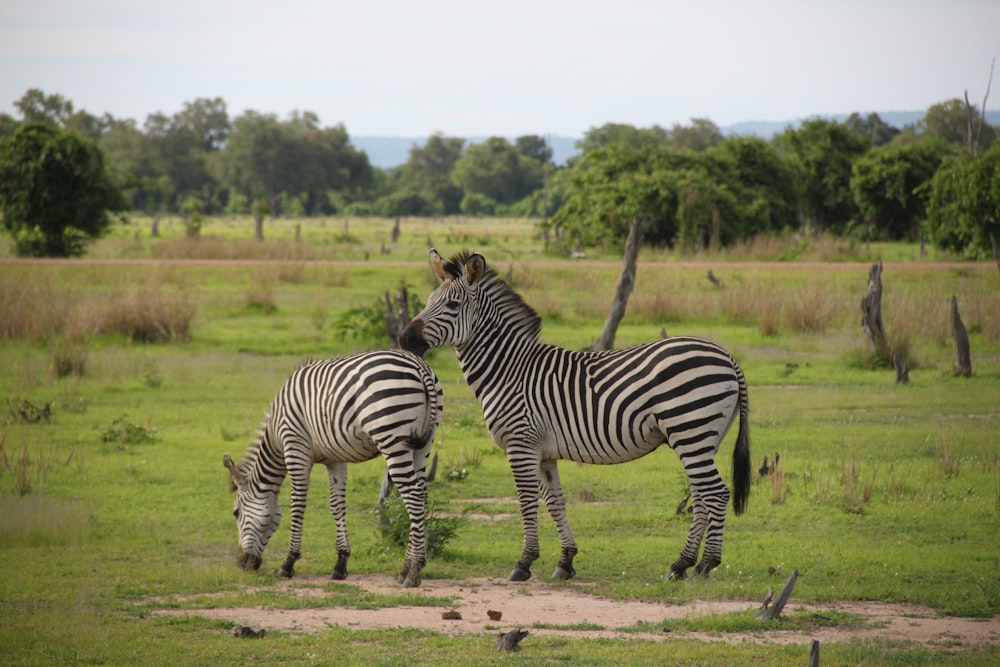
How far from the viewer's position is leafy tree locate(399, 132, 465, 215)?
8850cm

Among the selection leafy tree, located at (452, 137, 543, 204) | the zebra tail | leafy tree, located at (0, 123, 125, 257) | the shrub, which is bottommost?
the shrub

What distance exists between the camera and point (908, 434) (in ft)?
45.4

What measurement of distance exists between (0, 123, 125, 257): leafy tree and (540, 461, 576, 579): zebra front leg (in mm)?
32584

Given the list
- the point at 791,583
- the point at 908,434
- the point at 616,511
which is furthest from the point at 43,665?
the point at 908,434

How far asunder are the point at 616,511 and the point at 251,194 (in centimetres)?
7172

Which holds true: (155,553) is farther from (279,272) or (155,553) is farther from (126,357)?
(279,272)

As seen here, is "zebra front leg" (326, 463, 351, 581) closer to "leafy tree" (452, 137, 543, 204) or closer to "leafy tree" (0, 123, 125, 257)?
"leafy tree" (0, 123, 125, 257)

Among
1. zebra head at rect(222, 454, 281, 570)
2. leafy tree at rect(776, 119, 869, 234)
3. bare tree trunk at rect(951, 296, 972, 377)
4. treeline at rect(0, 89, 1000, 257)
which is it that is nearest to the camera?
zebra head at rect(222, 454, 281, 570)

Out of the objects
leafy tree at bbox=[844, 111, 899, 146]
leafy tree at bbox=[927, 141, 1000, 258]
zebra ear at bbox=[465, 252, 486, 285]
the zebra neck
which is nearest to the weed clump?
the zebra neck

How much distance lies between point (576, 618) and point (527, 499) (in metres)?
1.32

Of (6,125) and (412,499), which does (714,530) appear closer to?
(412,499)

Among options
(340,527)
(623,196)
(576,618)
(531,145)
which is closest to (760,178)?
(623,196)

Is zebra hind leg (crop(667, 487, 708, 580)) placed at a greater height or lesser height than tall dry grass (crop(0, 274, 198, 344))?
lesser

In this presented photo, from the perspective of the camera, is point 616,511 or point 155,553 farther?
point 616,511
